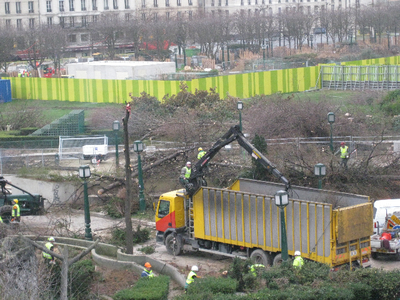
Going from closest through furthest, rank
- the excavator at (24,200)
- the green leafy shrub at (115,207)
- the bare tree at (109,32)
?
the green leafy shrub at (115,207) < the excavator at (24,200) < the bare tree at (109,32)

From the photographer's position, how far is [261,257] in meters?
18.4

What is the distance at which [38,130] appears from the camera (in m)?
37.2

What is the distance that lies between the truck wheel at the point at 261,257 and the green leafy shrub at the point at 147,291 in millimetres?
2884

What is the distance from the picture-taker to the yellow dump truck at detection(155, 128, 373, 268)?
16.8 meters

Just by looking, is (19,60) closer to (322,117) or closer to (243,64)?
(243,64)

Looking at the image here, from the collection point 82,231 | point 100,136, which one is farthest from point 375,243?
point 100,136

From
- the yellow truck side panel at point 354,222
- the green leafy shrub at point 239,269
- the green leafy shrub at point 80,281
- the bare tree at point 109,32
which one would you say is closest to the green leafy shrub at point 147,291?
the green leafy shrub at point 80,281

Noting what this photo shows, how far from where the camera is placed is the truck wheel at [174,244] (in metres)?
20.5

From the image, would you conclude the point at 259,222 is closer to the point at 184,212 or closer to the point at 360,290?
the point at 184,212

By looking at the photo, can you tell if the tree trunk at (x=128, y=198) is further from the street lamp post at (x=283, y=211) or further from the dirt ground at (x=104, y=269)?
the street lamp post at (x=283, y=211)

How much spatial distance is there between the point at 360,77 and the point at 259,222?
3502cm

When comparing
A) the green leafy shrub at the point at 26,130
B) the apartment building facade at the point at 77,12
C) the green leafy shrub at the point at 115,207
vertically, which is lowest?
the green leafy shrub at the point at 115,207

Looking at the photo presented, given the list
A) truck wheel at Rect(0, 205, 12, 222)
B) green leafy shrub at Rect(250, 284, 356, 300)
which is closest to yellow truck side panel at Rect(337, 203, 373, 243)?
green leafy shrub at Rect(250, 284, 356, 300)

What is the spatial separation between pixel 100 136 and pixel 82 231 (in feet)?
33.6
